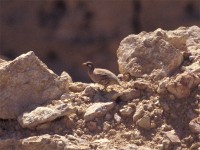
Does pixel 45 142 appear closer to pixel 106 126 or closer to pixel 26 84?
pixel 106 126

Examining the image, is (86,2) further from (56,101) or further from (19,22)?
(56,101)

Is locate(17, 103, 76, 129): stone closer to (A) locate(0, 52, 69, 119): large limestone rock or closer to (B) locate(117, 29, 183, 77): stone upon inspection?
(A) locate(0, 52, 69, 119): large limestone rock

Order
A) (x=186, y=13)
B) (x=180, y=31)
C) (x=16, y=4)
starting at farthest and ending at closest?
1. (x=16, y=4)
2. (x=186, y=13)
3. (x=180, y=31)

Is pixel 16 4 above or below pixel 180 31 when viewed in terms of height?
above

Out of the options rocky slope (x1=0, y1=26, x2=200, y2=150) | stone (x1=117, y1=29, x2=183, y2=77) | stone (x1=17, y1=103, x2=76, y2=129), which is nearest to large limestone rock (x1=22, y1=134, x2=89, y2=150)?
A: rocky slope (x1=0, y1=26, x2=200, y2=150)

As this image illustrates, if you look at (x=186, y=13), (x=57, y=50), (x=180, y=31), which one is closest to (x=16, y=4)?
(x=57, y=50)

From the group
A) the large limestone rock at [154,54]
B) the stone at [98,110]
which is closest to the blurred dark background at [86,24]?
the large limestone rock at [154,54]

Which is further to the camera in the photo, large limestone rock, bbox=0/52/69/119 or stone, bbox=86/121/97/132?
large limestone rock, bbox=0/52/69/119
